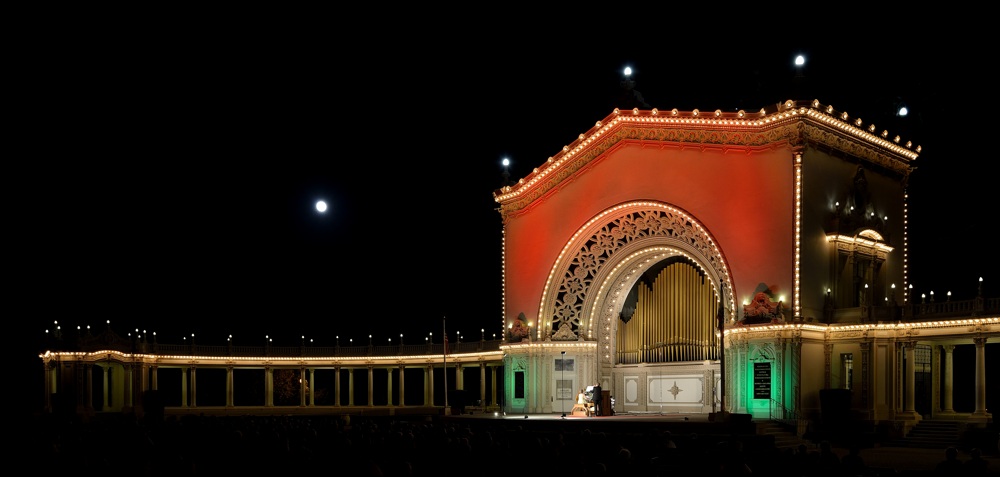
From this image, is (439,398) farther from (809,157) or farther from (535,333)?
(809,157)

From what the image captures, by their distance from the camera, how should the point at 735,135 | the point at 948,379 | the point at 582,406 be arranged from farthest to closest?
1. the point at 582,406
2. the point at 735,135
3. the point at 948,379

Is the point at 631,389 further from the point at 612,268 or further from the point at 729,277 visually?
the point at 729,277

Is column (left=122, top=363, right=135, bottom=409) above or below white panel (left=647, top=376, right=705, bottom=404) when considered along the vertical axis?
below

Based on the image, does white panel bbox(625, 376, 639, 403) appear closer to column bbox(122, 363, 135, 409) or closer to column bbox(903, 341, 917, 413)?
column bbox(903, 341, 917, 413)

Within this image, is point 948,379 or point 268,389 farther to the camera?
point 268,389

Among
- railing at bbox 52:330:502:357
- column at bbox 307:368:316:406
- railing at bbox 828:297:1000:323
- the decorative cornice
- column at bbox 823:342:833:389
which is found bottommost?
column at bbox 307:368:316:406

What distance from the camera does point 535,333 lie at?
41.8 meters

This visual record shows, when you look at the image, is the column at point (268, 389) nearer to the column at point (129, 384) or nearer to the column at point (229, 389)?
the column at point (229, 389)

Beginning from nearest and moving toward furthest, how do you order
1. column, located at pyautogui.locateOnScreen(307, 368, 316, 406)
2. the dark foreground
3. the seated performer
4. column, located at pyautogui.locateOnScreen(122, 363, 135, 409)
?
the dark foreground < the seated performer < column, located at pyautogui.locateOnScreen(122, 363, 135, 409) < column, located at pyautogui.locateOnScreen(307, 368, 316, 406)

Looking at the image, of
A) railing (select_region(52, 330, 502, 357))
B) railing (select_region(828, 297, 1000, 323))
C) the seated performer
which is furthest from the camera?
railing (select_region(52, 330, 502, 357))

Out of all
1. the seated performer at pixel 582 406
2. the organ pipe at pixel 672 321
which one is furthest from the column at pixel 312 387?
the seated performer at pixel 582 406

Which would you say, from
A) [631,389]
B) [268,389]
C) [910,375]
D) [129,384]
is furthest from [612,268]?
[129,384]

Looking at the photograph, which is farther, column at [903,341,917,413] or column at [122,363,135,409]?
column at [122,363,135,409]

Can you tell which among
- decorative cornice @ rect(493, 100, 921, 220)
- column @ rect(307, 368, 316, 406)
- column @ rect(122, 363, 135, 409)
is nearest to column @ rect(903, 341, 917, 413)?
decorative cornice @ rect(493, 100, 921, 220)
